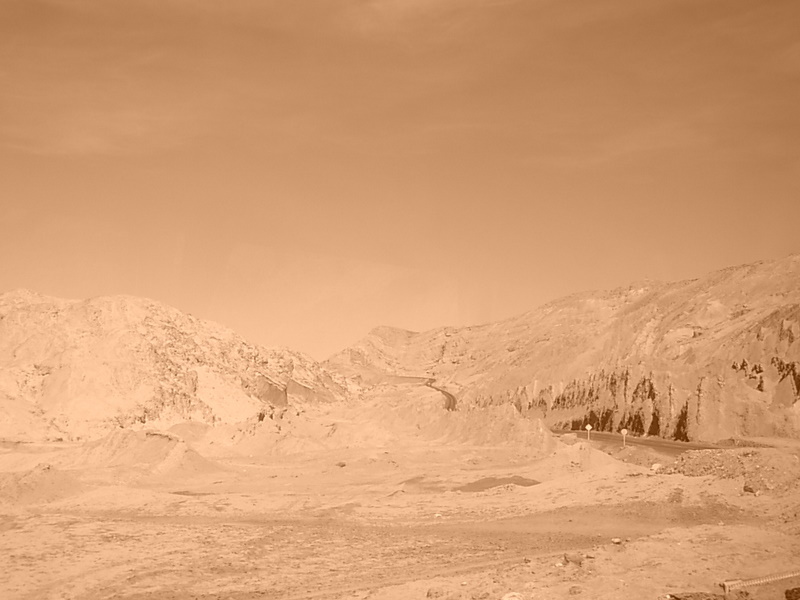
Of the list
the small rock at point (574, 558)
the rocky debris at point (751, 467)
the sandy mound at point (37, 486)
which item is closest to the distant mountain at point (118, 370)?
the sandy mound at point (37, 486)

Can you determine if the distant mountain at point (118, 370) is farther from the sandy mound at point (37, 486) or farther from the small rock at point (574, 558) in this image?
the small rock at point (574, 558)

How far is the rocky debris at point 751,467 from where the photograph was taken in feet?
78.5

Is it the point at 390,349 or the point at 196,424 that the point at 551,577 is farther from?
A: the point at 390,349

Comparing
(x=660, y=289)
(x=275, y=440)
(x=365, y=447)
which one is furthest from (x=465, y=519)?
(x=660, y=289)

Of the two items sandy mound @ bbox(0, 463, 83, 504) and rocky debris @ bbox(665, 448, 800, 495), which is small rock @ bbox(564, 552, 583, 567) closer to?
rocky debris @ bbox(665, 448, 800, 495)

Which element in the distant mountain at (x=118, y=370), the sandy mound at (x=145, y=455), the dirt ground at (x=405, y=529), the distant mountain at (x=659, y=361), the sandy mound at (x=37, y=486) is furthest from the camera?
the distant mountain at (x=118, y=370)

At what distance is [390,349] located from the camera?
162 m

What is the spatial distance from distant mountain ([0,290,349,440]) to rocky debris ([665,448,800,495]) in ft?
140

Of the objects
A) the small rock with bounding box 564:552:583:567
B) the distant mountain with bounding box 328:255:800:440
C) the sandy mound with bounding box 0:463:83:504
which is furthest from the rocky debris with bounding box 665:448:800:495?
the sandy mound with bounding box 0:463:83:504

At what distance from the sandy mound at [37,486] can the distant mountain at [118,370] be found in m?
23.5

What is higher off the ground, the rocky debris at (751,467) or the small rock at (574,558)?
the rocky debris at (751,467)

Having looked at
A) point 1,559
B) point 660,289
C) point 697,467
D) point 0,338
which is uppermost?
point 660,289

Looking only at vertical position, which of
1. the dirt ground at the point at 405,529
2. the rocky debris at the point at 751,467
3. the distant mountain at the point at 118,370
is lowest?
the dirt ground at the point at 405,529

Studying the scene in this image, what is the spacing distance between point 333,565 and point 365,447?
3194cm
